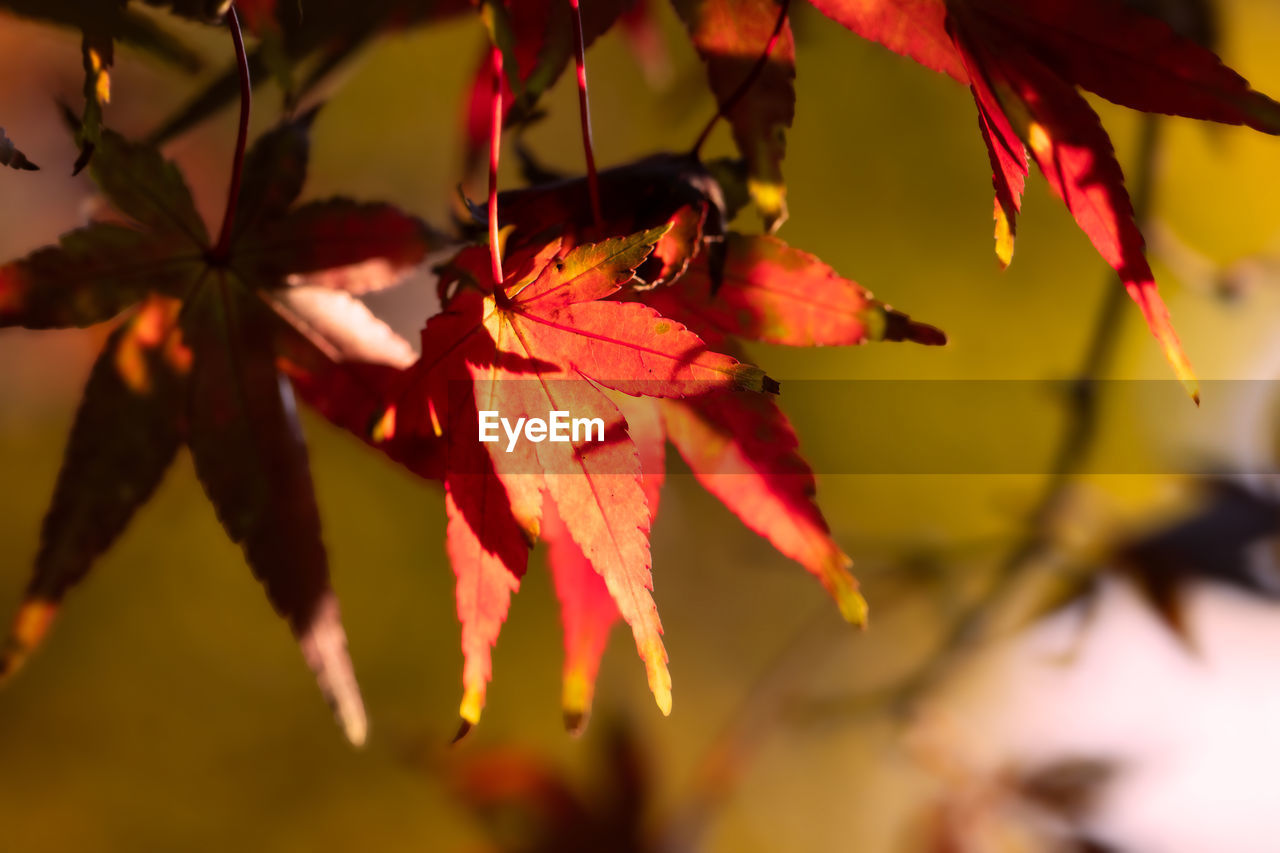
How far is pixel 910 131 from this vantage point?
3.02 ft

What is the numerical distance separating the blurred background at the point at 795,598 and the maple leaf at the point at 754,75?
613mm

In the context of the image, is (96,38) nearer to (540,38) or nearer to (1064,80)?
(540,38)

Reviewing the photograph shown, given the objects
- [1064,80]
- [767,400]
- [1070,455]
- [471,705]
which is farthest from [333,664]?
[1070,455]

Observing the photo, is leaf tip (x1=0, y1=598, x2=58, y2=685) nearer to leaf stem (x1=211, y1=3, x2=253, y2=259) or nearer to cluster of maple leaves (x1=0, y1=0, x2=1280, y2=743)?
cluster of maple leaves (x1=0, y1=0, x2=1280, y2=743)

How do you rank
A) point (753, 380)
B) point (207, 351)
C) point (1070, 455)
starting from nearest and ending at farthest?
point (753, 380) < point (207, 351) < point (1070, 455)

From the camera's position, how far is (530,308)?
236mm

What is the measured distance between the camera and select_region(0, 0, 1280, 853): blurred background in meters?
0.83

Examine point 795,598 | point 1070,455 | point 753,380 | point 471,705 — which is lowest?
point 795,598

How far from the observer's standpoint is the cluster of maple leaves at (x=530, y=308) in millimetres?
218

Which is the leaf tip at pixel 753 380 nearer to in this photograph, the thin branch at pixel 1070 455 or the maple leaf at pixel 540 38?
the maple leaf at pixel 540 38

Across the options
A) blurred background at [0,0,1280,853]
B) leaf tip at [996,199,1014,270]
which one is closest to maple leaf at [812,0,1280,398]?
leaf tip at [996,199,1014,270]

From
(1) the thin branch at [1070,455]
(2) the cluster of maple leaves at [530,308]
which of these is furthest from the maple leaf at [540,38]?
(1) the thin branch at [1070,455]

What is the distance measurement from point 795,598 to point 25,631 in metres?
0.86

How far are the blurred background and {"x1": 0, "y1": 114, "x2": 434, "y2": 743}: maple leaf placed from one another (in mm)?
602
